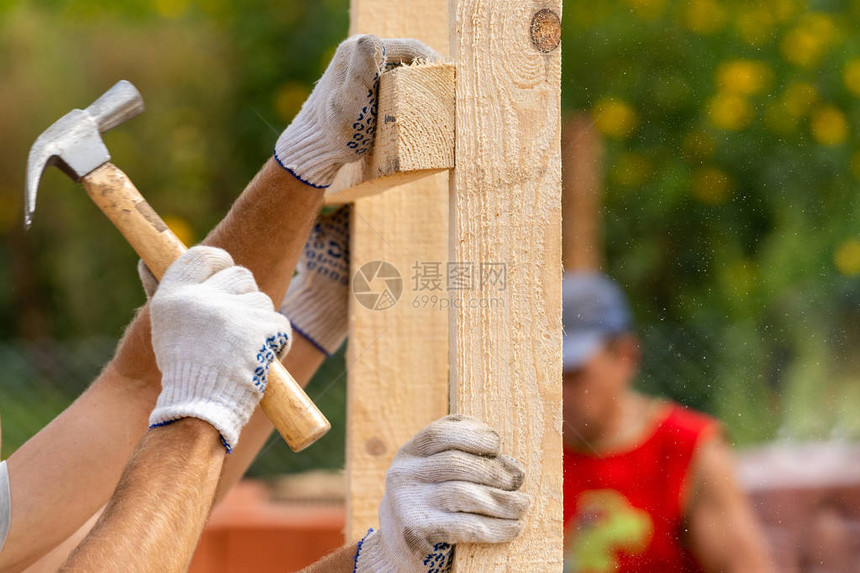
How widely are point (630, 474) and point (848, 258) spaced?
2147mm

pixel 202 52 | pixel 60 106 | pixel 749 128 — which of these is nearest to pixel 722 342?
pixel 749 128

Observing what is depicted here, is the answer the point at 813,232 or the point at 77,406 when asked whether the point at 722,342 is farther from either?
the point at 77,406

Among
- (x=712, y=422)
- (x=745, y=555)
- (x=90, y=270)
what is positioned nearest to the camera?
(x=745, y=555)

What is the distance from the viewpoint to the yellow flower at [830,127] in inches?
152

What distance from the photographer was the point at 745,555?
2.08 metres

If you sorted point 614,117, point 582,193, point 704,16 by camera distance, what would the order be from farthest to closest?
point 704,16 < point 614,117 < point 582,193

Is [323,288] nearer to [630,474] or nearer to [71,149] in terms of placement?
[71,149]

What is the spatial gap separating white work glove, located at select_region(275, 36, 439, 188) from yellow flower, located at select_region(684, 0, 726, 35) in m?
2.14

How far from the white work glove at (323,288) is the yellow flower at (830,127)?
8.88 feet

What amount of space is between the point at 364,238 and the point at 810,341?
4.85 feet

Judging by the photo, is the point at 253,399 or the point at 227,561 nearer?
the point at 253,399

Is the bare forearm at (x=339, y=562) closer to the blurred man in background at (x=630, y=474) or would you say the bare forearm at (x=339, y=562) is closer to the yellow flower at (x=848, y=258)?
the blurred man in background at (x=630, y=474)

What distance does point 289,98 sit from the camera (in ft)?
17.8

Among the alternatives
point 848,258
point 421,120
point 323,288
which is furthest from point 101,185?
point 848,258
